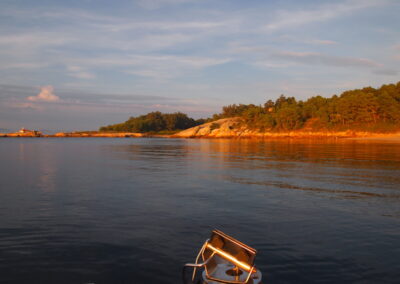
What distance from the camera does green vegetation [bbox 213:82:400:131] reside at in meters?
117

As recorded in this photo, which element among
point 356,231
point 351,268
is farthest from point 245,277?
point 356,231

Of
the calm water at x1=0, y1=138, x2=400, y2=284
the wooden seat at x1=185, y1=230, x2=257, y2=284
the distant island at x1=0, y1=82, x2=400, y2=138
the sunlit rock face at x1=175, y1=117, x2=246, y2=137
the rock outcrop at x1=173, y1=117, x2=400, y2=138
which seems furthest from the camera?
the sunlit rock face at x1=175, y1=117, x2=246, y2=137

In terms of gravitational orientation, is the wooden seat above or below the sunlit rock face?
below

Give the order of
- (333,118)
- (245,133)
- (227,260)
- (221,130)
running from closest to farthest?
(227,260) → (333,118) → (245,133) → (221,130)

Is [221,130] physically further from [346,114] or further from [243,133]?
[346,114]

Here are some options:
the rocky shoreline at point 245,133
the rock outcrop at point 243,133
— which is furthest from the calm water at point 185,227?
the rock outcrop at point 243,133

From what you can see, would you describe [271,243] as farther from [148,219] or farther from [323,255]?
[148,219]

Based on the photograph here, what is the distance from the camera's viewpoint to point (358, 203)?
53.7 ft

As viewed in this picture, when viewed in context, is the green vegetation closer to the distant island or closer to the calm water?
the distant island

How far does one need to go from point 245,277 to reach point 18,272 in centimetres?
623

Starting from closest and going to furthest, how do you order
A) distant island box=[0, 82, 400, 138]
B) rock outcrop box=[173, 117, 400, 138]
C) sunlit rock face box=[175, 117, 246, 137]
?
distant island box=[0, 82, 400, 138], rock outcrop box=[173, 117, 400, 138], sunlit rock face box=[175, 117, 246, 137]

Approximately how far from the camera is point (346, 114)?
12200 cm

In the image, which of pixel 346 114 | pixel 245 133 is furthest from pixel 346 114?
pixel 245 133

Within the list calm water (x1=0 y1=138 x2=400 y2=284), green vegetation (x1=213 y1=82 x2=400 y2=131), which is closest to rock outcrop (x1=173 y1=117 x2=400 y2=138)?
green vegetation (x1=213 y1=82 x2=400 y2=131)
